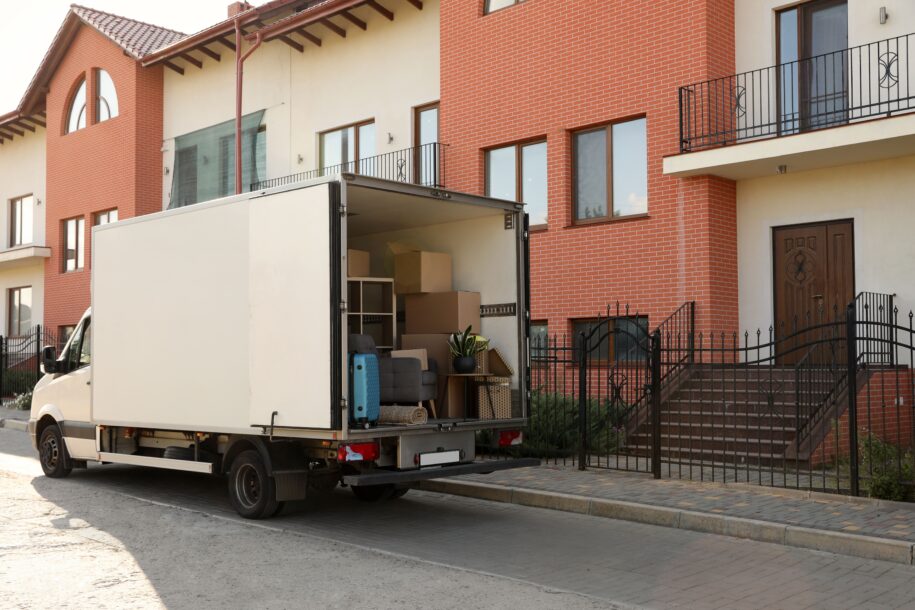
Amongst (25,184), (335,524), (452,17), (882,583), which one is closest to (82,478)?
(335,524)

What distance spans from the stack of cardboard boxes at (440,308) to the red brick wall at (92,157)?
17452 millimetres

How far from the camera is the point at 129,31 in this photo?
88.2ft

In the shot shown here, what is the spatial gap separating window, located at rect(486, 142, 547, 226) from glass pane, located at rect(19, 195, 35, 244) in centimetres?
1912

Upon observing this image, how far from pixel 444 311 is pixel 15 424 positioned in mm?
12266

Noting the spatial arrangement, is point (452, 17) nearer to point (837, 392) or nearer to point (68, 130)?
point (837, 392)

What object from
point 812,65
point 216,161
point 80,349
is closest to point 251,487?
point 80,349

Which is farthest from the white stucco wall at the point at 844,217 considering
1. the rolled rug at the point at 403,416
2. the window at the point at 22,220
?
the window at the point at 22,220

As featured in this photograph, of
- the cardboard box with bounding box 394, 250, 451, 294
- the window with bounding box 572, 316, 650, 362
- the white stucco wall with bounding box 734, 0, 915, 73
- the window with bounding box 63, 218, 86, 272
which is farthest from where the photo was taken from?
the window with bounding box 63, 218, 86, 272

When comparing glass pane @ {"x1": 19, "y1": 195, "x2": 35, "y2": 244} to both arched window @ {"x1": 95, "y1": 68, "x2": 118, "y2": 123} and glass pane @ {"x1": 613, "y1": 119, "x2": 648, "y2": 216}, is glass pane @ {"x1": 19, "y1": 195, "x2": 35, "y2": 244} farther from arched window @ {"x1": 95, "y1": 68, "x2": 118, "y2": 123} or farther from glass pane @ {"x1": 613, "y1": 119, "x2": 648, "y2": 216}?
glass pane @ {"x1": 613, "y1": 119, "x2": 648, "y2": 216}

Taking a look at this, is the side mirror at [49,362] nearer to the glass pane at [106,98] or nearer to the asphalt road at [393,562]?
the asphalt road at [393,562]

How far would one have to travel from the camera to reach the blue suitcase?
7719mm

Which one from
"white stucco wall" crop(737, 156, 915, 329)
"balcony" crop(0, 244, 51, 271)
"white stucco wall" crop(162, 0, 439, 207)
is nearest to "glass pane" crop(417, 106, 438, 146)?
"white stucco wall" crop(162, 0, 439, 207)

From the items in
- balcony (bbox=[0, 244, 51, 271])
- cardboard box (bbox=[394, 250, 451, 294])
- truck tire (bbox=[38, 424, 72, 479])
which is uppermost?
balcony (bbox=[0, 244, 51, 271])

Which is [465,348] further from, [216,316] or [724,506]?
[724,506]
